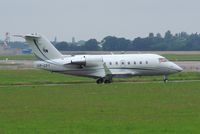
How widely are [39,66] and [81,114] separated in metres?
29.0

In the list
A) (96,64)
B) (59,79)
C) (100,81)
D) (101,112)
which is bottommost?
(59,79)

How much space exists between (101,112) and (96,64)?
1093 inches

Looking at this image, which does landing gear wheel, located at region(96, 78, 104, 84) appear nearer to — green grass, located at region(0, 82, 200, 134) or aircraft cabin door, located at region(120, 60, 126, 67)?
aircraft cabin door, located at region(120, 60, 126, 67)

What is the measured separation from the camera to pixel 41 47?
5625 cm

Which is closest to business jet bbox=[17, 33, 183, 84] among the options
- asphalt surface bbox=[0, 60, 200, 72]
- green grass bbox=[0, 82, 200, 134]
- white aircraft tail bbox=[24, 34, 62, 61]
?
white aircraft tail bbox=[24, 34, 62, 61]

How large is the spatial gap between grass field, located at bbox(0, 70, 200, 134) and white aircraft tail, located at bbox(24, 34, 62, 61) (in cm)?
1513

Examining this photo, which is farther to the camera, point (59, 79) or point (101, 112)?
point (59, 79)

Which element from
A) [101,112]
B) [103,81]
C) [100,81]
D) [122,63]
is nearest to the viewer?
[101,112]

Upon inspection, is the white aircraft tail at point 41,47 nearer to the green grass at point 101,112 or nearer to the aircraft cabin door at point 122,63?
the aircraft cabin door at point 122,63

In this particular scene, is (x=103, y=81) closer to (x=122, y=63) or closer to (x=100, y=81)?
(x=100, y=81)

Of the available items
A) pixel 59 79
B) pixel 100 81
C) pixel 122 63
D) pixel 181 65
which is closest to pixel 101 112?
pixel 100 81

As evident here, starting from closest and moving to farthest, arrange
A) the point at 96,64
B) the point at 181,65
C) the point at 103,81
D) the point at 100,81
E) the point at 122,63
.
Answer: the point at 103,81, the point at 100,81, the point at 96,64, the point at 122,63, the point at 181,65

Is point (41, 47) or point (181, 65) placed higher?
point (41, 47)

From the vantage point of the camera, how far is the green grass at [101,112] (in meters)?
22.7
